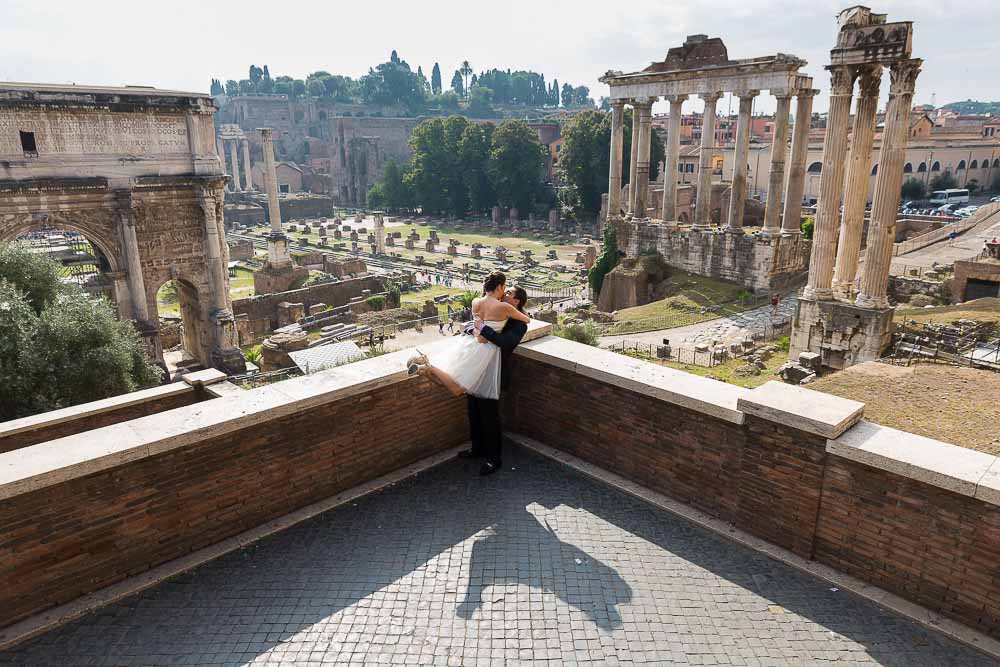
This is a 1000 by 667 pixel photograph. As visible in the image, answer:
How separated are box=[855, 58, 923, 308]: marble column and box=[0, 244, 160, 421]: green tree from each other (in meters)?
15.4

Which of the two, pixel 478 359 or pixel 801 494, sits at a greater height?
pixel 478 359

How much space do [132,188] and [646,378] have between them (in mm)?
17741

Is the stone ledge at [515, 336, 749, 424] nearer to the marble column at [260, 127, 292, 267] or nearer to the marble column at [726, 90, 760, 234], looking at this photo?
the marble column at [726, 90, 760, 234]

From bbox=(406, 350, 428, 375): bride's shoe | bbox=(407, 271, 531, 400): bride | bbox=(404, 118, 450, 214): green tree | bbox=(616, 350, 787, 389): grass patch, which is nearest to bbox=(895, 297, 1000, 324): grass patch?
bbox=(616, 350, 787, 389): grass patch

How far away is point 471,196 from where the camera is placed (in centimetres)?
6344

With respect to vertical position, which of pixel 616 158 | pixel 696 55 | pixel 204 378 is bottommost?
pixel 204 378

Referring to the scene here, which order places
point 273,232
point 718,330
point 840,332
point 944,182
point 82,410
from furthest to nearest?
point 944,182, point 273,232, point 718,330, point 840,332, point 82,410

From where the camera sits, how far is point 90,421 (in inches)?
218

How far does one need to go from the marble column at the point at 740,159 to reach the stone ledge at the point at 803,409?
71.4 ft

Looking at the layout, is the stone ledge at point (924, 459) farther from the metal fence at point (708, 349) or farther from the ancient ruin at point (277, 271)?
the ancient ruin at point (277, 271)

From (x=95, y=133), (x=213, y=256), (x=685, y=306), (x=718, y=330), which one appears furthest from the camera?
(x=685, y=306)

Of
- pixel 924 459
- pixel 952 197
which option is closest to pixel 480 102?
pixel 952 197

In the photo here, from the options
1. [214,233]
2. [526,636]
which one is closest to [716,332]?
[214,233]

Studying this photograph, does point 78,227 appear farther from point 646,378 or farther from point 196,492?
point 646,378
